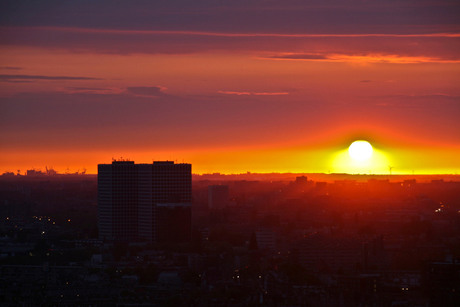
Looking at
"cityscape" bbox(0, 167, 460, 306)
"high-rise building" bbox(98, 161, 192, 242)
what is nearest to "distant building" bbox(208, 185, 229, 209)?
"cityscape" bbox(0, 167, 460, 306)

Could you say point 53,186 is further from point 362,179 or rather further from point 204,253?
point 204,253

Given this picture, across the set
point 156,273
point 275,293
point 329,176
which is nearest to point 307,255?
point 156,273

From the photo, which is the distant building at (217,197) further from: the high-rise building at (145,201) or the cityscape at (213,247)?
the high-rise building at (145,201)

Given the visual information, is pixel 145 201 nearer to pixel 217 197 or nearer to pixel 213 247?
pixel 213 247

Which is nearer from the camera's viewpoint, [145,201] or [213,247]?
[213,247]

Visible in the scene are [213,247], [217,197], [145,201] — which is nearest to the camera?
[213,247]

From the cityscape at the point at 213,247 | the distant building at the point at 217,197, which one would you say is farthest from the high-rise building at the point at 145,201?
the distant building at the point at 217,197

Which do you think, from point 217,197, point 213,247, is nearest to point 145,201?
point 213,247
